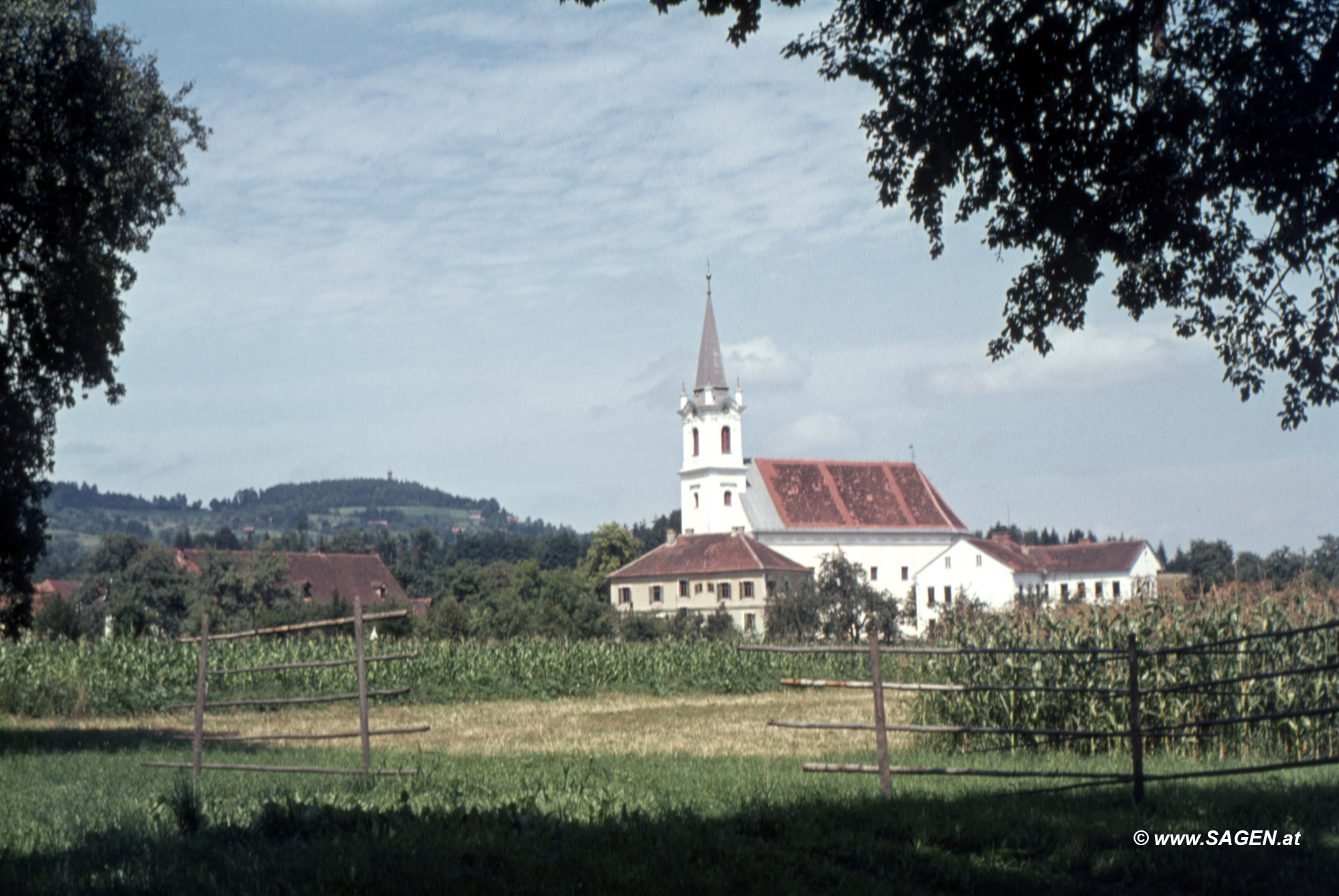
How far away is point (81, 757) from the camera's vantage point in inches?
618

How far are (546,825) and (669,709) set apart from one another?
1898cm

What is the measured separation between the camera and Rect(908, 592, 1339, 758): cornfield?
14680mm

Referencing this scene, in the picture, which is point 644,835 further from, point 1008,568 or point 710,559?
point 1008,568

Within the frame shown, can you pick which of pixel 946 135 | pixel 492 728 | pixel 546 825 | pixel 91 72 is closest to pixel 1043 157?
pixel 946 135

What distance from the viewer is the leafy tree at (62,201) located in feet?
53.5

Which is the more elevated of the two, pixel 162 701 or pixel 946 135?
pixel 946 135

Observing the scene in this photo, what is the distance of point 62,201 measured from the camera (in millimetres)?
16641

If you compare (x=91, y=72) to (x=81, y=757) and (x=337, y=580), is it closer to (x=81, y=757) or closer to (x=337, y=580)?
(x=81, y=757)

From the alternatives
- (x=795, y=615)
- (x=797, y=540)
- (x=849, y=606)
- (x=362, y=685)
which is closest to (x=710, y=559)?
(x=797, y=540)

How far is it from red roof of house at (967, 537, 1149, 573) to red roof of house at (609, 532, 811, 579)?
16588mm

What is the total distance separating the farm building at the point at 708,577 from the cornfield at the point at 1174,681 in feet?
239

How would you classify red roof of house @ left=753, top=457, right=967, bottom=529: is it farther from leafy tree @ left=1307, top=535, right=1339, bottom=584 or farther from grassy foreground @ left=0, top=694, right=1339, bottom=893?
grassy foreground @ left=0, top=694, right=1339, bottom=893

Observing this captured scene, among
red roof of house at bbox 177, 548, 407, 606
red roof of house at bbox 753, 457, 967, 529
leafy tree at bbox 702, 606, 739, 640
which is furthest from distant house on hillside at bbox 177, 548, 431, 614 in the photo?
leafy tree at bbox 702, 606, 739, 640

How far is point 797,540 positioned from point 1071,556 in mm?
26276
